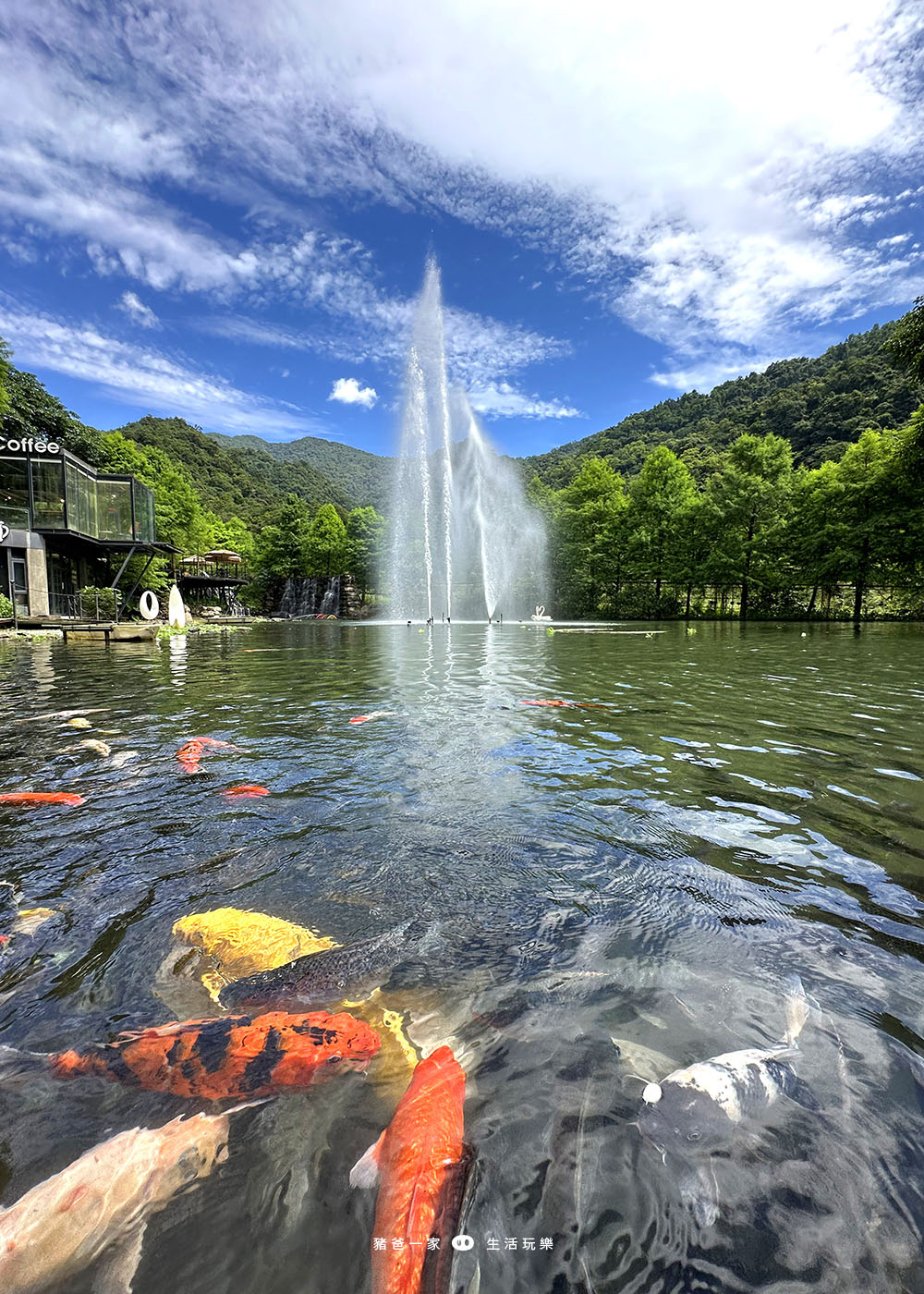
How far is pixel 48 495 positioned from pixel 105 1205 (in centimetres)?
3293

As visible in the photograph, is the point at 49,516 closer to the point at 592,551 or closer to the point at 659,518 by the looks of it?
the point at 592,551

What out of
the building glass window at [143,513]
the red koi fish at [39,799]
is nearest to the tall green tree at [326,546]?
the building glass window at [143,513]

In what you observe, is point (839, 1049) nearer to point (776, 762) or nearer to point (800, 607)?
point (776, 762)

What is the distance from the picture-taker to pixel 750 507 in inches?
1694

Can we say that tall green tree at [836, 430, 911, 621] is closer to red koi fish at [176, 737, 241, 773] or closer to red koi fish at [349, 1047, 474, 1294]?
red koi fish at [176, 737, 241, 773]

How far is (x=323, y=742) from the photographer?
22.9 ft

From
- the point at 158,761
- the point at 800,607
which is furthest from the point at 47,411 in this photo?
the point at 800,607

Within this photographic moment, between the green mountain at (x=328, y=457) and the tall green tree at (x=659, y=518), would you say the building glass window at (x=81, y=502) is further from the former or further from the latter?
the green mountain at (x=328, y=457)

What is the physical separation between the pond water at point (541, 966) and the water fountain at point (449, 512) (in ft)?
101

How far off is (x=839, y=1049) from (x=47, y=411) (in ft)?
172

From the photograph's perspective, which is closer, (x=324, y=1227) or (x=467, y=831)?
(x=324, y=1227)

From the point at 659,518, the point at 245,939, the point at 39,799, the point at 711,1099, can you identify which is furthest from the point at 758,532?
the point at 245,939

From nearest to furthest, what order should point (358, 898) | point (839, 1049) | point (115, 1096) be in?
1. point (115, 1096)
2. point (839, 1049)
3. point (358, 898)

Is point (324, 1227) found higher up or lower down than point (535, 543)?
lower down
